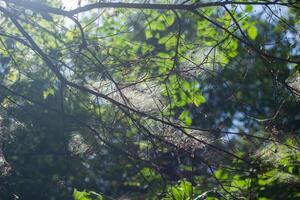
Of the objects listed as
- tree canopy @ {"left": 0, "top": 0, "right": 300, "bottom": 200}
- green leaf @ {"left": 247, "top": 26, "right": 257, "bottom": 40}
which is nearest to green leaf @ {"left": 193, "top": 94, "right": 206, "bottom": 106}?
tree canopy @ {"left": 0, "top": 0, "right": 300, "bottom": 200}

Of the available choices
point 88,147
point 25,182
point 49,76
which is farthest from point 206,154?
point 25,182

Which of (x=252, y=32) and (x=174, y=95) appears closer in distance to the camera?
(x=174, y=95)

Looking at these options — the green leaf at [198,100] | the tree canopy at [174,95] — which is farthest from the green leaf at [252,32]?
the green leaf at [198,100]

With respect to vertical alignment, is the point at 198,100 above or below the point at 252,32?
below

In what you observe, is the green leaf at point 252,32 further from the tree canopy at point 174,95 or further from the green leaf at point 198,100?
the green leaf at point 198,100

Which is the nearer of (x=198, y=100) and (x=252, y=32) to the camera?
(x=198, y=100)

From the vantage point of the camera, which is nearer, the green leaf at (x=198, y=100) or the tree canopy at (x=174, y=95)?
the tree canopy at (x=174, y=95)

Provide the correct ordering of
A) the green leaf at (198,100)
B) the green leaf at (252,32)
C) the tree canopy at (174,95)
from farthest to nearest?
the green leaf at (252,32) < the green leaf at (198,100) < the tree canopy at (174,95)

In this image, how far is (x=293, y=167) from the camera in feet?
11.5

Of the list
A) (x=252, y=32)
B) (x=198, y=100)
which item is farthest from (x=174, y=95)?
(x=252, y=32)

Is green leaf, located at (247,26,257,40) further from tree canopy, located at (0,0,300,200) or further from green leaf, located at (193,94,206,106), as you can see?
green leaf, located at (193,94,206,106)

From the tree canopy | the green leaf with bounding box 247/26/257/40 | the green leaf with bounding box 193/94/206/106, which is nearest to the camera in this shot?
the tree canopy

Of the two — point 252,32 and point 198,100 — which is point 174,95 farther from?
point 252,32

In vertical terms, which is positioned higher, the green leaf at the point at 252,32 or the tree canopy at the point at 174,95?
the green leaf at the point at 252,32
